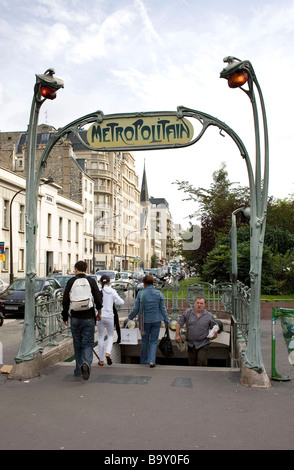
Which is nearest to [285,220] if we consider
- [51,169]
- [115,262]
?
[51,169]

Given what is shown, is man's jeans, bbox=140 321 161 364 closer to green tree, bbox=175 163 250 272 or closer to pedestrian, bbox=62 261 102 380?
pedestrian, bbox=62 261 102 380

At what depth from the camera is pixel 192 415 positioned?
5.49 meters

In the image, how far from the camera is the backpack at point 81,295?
286 inches

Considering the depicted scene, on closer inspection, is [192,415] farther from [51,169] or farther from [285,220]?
[51,169]

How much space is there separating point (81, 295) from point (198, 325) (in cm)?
237

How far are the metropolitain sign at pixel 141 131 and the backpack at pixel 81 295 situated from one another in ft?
7.31

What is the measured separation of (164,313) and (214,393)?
97.2 inches

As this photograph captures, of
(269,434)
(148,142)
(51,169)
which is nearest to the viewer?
(269,434)

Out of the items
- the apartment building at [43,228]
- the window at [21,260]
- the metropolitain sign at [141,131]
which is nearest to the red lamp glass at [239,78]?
the metropolitain sign at [141,131]

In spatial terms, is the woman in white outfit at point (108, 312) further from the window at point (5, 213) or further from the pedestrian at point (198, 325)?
the window at point (5, 213)

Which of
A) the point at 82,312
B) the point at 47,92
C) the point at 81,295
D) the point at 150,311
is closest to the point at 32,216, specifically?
the point at 81,295

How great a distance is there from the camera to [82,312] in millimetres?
7402

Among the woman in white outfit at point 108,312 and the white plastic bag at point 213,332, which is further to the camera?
the woman in white outfit at point 108,312

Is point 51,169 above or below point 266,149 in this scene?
above
